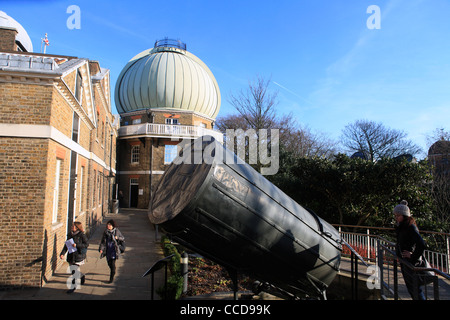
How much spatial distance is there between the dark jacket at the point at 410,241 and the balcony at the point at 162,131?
23329 millimetres

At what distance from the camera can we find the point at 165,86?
29562 millimetres

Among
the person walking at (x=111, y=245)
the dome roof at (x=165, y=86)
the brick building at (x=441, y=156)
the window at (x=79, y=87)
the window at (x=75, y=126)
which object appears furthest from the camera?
the dome roof at (x=165, y=86)

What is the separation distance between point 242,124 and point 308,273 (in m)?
25.0

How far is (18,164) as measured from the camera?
682 cm

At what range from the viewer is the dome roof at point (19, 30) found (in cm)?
1457

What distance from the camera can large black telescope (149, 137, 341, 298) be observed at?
11.1 feet

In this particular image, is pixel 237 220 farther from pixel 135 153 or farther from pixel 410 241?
pixel 135 153

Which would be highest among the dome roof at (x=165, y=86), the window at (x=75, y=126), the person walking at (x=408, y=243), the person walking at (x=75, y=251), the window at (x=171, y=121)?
the dome roof at (x=165, y=86)

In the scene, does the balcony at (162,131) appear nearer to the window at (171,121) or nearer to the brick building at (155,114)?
the brick building at (155,114)

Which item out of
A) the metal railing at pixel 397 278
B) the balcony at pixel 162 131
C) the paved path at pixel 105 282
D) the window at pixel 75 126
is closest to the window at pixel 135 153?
the balcony at pixel 162 131

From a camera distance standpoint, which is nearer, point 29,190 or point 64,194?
point 29,190

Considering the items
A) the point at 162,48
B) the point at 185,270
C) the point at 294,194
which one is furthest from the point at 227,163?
the point at 162,48

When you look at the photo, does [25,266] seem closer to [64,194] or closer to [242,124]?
[64,194]

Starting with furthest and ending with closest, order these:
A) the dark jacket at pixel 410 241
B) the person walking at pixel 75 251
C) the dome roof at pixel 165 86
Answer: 1. the dome roof at pixel 165 86
2. the person walking at pixel 75 251
3. the dark jacket at pixel 410 241
